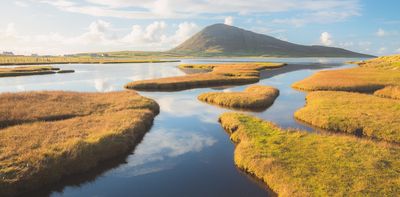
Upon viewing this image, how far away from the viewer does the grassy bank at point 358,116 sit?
30.4m

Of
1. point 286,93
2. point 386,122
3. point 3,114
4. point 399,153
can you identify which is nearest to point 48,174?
point 3,114

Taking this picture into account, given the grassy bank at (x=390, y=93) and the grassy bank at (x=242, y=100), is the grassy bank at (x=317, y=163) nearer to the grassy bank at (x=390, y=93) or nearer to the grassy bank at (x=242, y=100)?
the grassy bank at (x=242, y=100)

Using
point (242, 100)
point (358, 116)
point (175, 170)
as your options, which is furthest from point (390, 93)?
point (175, 170)

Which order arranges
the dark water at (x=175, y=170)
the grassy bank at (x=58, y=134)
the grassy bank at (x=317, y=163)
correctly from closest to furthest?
the grassy bank at (x=317, y=163) → the dark water at (x=175, y=170) → the grassy bank at (x=58, y=134)

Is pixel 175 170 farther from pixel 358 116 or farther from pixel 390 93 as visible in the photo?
pixel 390 93

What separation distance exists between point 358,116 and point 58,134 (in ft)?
102

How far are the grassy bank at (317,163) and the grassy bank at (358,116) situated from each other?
588cm

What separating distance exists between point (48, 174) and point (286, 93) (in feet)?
164

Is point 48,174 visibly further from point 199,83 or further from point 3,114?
point 199,83

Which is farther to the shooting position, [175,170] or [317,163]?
[175,170]

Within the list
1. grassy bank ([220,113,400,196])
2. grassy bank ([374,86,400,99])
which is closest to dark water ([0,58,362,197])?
grassy bank ([220,113,400,196])

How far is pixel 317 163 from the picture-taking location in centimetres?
2144

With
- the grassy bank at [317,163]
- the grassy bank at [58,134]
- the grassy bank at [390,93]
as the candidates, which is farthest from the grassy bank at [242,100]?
the grassy bank at [390,93]

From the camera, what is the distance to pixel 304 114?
1516 inches
